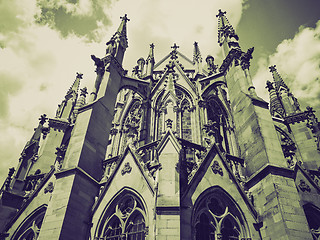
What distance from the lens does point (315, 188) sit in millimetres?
10570

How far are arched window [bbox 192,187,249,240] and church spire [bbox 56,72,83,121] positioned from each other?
1275 cm

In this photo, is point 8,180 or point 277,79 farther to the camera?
point 277,79

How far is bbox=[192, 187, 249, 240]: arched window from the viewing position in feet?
25.3

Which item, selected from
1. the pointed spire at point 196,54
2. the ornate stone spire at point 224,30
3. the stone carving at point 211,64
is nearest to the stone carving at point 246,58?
the ornate stone spire at point 224,30

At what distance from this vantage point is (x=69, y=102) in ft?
62.2

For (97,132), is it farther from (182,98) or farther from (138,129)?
(182,98)

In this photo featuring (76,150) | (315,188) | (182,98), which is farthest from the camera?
(182,98)

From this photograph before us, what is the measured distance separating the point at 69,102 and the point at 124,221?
1297cm

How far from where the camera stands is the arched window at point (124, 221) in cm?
807

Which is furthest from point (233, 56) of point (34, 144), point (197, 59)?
point (34, 144)

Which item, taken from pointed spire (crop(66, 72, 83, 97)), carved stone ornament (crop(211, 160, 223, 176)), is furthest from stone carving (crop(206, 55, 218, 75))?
carved stone ornament (crop(211, 160, 223, 176))

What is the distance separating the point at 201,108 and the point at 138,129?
170 inches

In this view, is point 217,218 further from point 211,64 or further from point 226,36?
point 211,64

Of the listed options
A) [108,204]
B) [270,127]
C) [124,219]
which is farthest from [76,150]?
[270,127]
